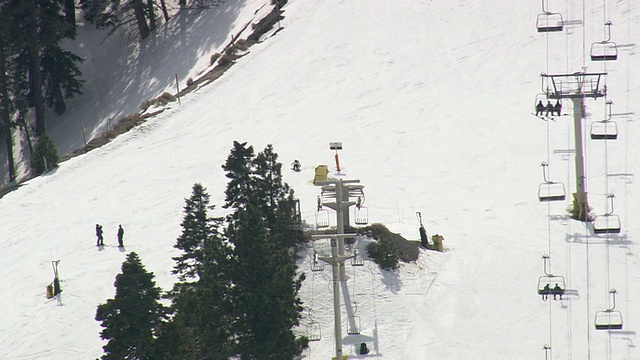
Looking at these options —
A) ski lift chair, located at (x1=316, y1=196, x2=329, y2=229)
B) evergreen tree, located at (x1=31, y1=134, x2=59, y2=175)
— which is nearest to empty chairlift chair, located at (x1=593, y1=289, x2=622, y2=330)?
ski lift chair, located at (x1=316, y1=196, x2=329, y2=229)

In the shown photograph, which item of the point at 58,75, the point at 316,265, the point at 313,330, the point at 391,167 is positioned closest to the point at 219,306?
the point at 313,330

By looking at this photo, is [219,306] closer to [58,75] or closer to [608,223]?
[608,223]

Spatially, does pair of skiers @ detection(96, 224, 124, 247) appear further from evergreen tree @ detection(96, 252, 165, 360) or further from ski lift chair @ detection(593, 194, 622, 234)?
ski lift chair @ detection(593, 194, 622, 234)

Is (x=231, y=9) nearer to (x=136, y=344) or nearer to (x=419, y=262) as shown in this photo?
(x=419, y=262)

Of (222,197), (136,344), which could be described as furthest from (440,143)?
(136,344)

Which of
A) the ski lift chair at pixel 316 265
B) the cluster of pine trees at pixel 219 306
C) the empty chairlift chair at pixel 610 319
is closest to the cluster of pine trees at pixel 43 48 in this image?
the ski lift chair at pixel 316 265
